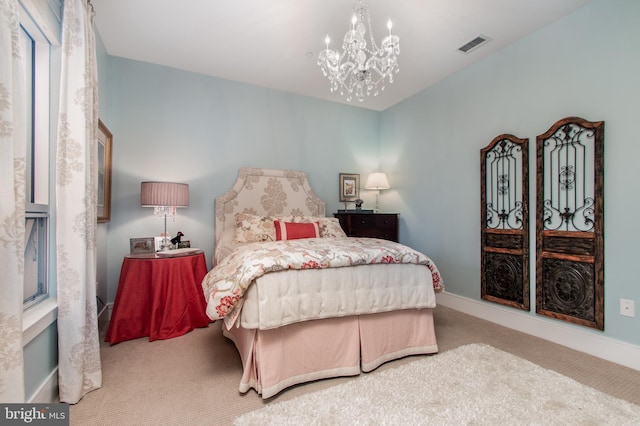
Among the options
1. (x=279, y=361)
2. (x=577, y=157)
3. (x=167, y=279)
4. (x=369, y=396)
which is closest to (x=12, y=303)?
(x=279, y=361)

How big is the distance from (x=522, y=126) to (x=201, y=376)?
3.36 metres

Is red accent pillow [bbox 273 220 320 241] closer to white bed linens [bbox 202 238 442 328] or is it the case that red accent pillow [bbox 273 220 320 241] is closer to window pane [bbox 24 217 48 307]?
white bed linens [bbox 202 238 442 328]

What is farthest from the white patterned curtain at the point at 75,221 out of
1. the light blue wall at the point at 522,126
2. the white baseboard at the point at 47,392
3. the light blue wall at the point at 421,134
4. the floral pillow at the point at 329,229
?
the light blue wall at the point at 522,126

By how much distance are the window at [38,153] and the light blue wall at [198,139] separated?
1389 millimetres

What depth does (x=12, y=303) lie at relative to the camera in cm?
105

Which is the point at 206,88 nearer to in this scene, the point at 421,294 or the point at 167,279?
the point at 167,279

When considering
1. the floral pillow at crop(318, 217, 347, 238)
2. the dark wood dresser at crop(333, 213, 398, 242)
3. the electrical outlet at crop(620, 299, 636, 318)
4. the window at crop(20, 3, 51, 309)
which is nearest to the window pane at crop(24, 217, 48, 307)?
the window at crop(20, 3, 51, 309)

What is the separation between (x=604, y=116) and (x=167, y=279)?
369 cm

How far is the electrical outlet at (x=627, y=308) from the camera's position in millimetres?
2035

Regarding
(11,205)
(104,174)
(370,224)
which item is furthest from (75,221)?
(370,224)

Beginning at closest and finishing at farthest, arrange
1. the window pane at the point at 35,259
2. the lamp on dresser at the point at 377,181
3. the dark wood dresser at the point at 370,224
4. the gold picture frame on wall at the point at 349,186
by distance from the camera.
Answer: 1. the window pane at the point at 35,259
2. the dark wood dresser at the point at 370,224
3. the lamp on dresser at the point at 377,181
4. the gold picture frame on wall at the point at 349,186

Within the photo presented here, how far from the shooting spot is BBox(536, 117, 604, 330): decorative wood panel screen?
2189 millimetres

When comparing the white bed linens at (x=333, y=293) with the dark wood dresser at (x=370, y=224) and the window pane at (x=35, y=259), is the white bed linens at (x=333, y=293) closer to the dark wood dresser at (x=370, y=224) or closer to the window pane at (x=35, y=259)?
the window pane at (x=35, y=259)

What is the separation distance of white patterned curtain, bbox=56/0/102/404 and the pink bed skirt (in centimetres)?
88
